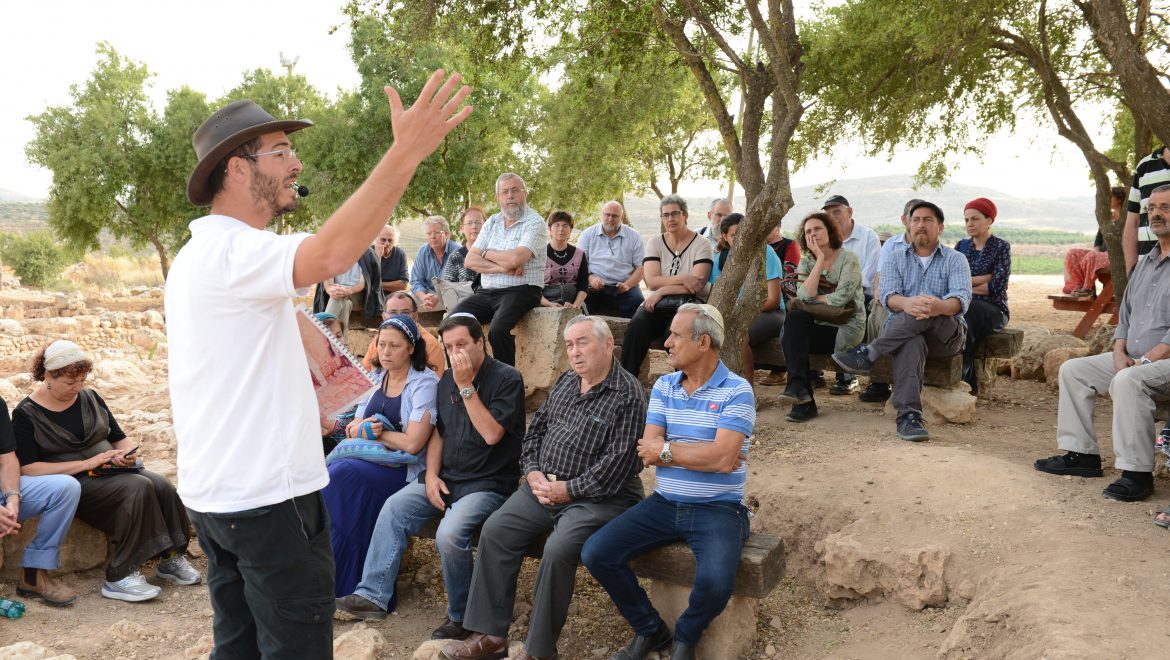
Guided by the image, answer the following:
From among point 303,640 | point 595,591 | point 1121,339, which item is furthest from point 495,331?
point 303,640

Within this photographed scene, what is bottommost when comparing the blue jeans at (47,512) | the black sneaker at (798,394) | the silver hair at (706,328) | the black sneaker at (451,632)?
the black sneaker at (451,632)

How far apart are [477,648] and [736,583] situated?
1225 mm

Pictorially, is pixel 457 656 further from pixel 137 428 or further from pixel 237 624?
pixel 137 428

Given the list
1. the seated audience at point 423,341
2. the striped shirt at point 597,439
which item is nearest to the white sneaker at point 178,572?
the seated audience at point 423,341

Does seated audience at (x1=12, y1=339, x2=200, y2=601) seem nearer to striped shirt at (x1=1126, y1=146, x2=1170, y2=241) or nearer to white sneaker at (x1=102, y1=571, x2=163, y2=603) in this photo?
white sneaker at (x1=102, y1=571, x2=163, y2=603)

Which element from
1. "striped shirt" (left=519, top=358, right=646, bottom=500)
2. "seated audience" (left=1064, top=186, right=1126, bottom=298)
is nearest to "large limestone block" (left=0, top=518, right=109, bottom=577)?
"striped shirt" (left=519, top=358, right=646, bottom=500)

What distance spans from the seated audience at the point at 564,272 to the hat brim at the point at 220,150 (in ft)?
16.7

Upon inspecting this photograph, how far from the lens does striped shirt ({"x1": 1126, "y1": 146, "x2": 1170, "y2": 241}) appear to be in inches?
230

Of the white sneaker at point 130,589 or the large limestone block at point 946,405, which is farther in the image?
the large limestone block at point 946,405

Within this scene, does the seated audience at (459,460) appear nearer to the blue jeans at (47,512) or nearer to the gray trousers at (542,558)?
the gray trousers at (542,558)

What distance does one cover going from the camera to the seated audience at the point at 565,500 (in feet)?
13.1

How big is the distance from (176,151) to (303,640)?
25.4 metres

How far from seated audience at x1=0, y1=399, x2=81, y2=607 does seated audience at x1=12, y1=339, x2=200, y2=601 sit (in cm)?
9

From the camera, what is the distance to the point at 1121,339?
16.5 feet
